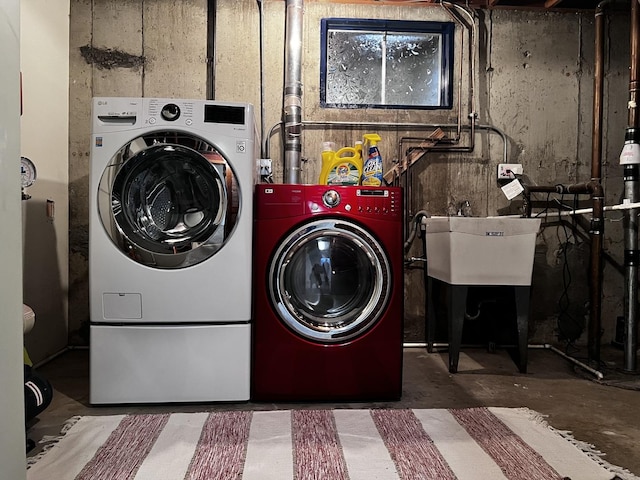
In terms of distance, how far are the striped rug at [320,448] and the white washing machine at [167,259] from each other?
16cm

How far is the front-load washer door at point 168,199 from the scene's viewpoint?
5.59 ft

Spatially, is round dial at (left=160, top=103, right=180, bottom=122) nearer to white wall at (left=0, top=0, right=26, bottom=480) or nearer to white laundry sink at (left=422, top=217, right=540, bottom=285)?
white wall at (left=0, top=0, right=26, bottom=480)

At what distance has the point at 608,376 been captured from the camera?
220cm

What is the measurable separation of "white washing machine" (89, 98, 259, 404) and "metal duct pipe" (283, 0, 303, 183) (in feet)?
2.78

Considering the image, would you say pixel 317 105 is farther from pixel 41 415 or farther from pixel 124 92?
pixel 41 415

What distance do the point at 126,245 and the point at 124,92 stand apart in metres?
1.44

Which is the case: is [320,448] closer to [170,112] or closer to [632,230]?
[170,112]

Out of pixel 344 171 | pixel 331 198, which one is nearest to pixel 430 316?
pixel 344 171

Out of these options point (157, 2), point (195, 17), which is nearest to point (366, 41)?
point (195, 17)

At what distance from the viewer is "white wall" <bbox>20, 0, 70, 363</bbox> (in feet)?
7.23

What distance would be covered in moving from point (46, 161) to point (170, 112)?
44.0 inches

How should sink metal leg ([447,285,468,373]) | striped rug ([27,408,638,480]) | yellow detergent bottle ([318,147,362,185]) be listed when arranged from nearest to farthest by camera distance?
1. striped rug ([27,408,638,480])
2. yellow detergent bottle ([318,147,362,185])
3. sink metal leg ([447,285,468,373])

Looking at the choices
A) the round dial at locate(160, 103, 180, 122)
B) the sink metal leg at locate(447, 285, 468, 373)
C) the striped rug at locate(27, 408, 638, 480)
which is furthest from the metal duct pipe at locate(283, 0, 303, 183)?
the striped rug at locate(27, 408, 638, 480)

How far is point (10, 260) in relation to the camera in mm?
767
